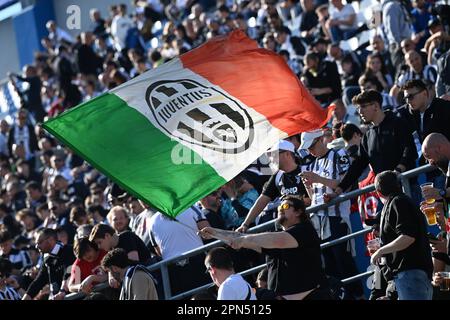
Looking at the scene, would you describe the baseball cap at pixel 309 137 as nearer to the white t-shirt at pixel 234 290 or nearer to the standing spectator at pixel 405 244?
the standing spectator at pixel 405 244

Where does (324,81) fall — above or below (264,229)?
above

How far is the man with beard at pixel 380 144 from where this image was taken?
40.4 ft

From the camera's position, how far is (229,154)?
11.9 meters

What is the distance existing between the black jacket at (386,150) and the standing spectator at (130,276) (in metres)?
2.09

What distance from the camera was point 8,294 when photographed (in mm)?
14227

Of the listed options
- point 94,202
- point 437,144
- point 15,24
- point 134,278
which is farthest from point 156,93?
point 15,24

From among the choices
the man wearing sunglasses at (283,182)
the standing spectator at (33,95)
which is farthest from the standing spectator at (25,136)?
the man wearing sunglasses at (283,182)

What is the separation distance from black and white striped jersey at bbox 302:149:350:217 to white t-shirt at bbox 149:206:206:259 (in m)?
1.38

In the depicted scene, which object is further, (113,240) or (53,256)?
(53,256)

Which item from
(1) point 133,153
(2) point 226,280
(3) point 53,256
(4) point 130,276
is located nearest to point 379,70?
(3) point 53,256

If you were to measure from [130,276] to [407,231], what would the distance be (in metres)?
2.64

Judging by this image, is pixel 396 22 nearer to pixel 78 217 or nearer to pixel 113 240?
pixel 78 217
